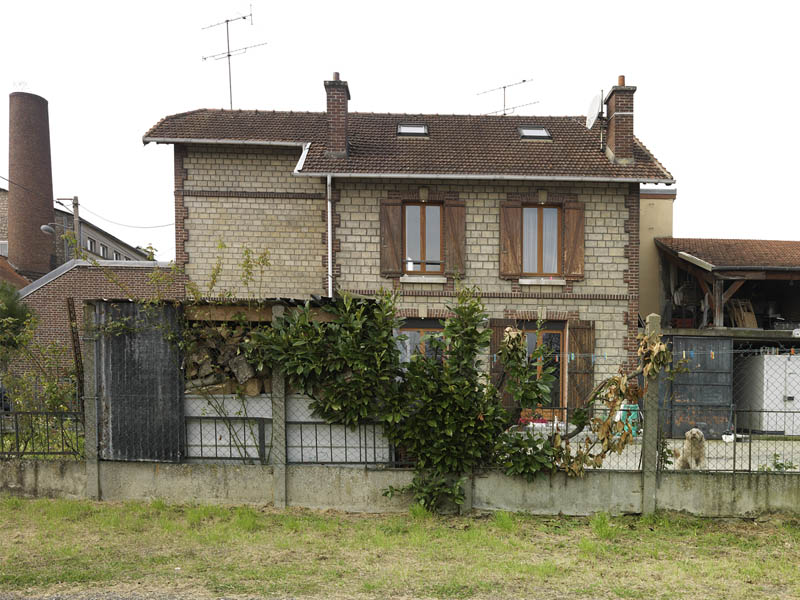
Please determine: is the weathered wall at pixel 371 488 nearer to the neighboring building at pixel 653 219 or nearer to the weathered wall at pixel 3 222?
the neighboring building at pixel 653 219

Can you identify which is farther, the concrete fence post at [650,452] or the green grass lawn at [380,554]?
the concrete fence post at [650,452]

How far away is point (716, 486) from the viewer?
6160mm

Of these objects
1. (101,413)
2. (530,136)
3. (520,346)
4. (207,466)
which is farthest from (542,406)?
(530,136)

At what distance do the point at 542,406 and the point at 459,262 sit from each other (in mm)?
6347

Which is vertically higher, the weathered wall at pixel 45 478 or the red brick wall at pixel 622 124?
the red brick wall at pixel 622 124

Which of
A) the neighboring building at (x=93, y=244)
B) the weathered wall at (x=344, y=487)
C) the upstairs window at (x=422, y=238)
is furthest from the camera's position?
the neighboring building at (x=93, y=244)

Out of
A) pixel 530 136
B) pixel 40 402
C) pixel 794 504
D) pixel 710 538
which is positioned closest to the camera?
pixel 710 538

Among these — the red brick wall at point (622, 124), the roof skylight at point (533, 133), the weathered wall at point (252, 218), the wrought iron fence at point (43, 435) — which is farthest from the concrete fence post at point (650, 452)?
the roof skylight at point (533, 133)

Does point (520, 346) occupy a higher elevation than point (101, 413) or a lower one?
higher

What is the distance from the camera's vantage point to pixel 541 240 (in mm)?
12680

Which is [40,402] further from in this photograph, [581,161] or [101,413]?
[581,161]

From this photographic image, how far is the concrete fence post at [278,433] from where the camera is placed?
6473 millimetres

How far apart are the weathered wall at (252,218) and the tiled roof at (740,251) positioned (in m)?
9.17

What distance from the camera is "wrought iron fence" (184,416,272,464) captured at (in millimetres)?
6602
